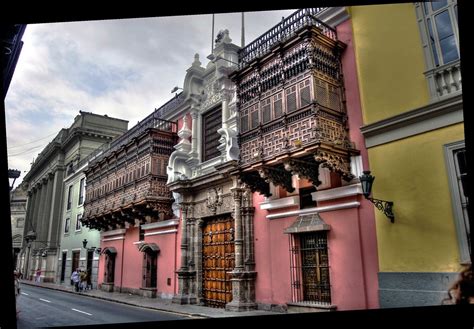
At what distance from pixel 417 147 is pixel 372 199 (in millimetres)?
1234

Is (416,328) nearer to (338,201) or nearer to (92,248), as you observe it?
(338,201)

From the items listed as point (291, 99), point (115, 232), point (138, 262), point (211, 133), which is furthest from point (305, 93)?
point (115, 232)

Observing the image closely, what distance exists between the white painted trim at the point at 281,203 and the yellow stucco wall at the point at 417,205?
86.0 inches

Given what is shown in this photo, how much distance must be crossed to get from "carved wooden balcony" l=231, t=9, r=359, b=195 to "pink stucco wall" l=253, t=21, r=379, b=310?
0.25m

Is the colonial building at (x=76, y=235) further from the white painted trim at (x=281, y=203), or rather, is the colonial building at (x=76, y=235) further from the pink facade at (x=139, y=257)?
the white painted trim at (x=281, y=203)

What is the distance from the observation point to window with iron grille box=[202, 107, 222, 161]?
12648mm

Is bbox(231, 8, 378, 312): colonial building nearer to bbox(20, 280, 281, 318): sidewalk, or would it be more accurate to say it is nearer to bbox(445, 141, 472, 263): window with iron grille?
bbox(20, 280, 281, 318): sidewalk

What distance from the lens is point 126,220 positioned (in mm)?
16312

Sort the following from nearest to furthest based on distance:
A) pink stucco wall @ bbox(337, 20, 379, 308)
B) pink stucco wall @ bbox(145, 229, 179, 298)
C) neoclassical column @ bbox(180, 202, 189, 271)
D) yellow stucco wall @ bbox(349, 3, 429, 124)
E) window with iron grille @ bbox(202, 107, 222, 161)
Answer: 1. yellow stucco wall @ bbox(349, 3, 429, 124)
2. pink stucco wall @ bbox(337, 20, 379, 308)
3. neoclassical column @ bbox(180, 202, 189, 271)
4. window with iron grille @ bbox(202, 107, 222, 161)
5. pink stucco wall @ bbox(145, 229, 179, 298)

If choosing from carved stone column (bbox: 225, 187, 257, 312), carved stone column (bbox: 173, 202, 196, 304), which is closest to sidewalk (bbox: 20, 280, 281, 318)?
carved stone column (bbox: 225, 187, 257, 312)

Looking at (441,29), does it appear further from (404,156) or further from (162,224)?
(162,224)

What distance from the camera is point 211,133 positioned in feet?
42.6

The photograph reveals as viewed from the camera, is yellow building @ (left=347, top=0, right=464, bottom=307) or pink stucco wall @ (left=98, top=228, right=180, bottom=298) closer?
yellow building @ (left=347, top=0, right=464, bottom=307)

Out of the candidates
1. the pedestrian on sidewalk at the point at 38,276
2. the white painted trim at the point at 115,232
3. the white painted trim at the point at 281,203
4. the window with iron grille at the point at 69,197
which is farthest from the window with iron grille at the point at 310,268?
the pedestrian on sidewalk at the point at 38,276
